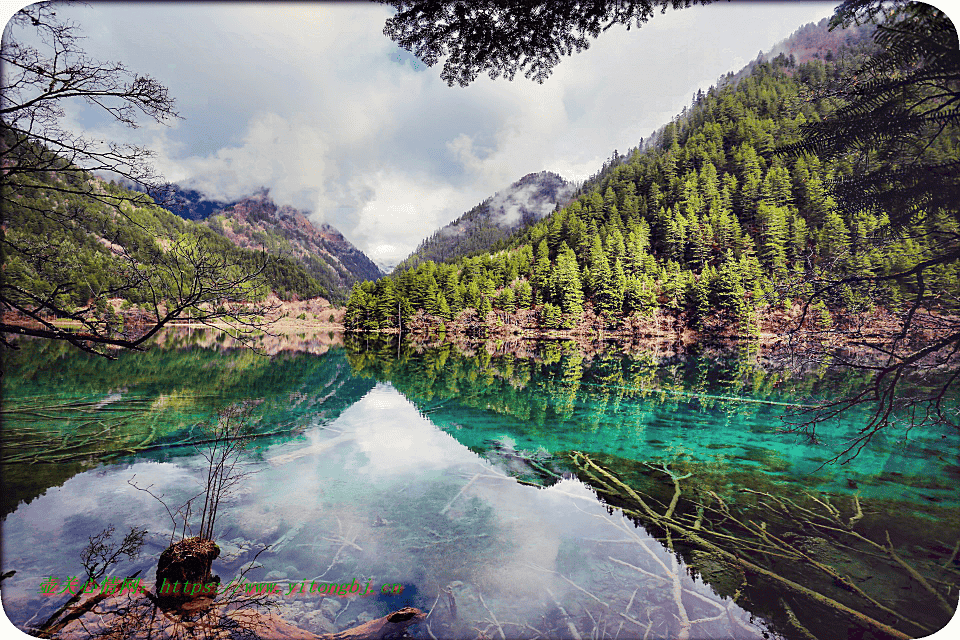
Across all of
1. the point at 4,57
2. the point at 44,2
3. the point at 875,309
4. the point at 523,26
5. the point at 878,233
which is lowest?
the point at 875,309

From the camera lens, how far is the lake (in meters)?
3.49

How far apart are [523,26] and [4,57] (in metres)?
5.19

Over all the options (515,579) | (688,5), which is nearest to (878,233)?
(688,5)

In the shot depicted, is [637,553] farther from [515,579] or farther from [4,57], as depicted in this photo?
[4,57]

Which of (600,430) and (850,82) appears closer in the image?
(850,82)

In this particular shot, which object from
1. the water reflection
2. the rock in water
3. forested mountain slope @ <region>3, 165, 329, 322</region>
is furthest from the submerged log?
forested mountain slope @ <region>3, 165, 329, 322</region>

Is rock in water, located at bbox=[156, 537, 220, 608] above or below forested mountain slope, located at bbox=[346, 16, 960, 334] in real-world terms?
below

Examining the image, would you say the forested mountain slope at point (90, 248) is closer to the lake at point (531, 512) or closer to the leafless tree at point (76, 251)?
the leafless tree at point (76, 251)

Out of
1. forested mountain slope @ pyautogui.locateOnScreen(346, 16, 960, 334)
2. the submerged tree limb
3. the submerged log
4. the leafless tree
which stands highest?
forested mountain slope @ pyautogui.locateOnScreen(346, 16, 960, 334)

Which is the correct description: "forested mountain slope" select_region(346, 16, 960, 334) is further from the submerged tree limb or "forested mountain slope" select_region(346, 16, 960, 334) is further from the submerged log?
the submerged log

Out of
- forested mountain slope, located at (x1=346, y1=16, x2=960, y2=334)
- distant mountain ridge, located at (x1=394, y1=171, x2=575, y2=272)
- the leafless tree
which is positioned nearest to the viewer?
the leafless tree

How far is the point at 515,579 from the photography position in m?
3.95

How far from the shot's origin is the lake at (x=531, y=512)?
11.5ft

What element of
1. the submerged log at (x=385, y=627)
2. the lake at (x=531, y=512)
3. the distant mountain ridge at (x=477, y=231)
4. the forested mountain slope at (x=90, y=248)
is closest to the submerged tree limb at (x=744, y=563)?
the lake at (x=531, y=512)
